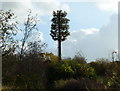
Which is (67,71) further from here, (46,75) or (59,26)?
(59,26)

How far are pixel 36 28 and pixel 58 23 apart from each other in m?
18.4

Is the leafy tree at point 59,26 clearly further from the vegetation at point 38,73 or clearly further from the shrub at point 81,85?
the shrub at point 81,85

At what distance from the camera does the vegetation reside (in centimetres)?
1165

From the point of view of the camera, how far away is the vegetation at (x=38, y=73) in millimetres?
11648

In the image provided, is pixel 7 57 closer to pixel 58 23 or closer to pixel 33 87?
pixel 33 87

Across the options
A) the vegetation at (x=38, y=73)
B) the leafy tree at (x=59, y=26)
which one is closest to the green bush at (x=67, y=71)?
the vegetation at (x=38, y=73)

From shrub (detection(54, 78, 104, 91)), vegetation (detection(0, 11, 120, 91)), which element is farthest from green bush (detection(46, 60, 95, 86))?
shrub (detection(54, 78, 104, 91))

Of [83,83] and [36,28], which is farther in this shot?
[36,28]

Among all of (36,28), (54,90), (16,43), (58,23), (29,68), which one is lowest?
(54,90)

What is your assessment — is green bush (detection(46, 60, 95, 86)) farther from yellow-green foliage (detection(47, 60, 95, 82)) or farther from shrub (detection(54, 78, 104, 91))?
shrub (detection(54, 78, 104, 91))

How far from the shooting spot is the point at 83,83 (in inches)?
457

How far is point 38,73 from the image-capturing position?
1450 cm

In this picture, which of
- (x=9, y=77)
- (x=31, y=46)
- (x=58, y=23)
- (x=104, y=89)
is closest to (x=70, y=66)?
(x=31, y=46)

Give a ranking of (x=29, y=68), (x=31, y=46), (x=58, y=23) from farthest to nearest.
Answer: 1. (x=58, y=23)
2. (x=31, y=46)
3. (x=29, y=68)
